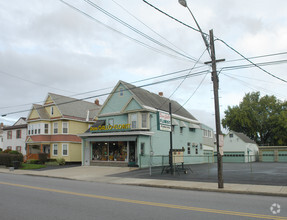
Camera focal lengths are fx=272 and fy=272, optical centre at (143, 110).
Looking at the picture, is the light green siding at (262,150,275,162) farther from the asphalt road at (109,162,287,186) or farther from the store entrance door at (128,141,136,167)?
the store entrance door at (128,141,136,167)

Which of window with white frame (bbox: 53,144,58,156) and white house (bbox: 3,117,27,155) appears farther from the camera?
white house (bbox: 3,117,27,155)

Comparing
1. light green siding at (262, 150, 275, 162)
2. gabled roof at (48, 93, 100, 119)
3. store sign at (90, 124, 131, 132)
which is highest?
gabled roof at (48, 93, 100, 119)

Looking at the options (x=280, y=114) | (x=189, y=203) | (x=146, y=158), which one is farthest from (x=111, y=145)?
(x=280, y=114)

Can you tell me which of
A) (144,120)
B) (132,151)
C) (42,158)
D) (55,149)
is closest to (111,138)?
(132,151)

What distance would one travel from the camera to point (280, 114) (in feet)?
197

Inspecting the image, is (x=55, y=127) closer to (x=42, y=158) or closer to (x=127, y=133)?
(x=42, y=158)

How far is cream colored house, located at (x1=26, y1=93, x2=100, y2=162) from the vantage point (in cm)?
3581

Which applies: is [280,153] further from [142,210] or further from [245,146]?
[142,210]

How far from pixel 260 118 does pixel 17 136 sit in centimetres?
5176

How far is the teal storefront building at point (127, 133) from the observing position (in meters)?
27.5

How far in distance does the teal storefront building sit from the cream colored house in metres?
5.53

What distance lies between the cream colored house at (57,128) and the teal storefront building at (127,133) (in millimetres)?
5532

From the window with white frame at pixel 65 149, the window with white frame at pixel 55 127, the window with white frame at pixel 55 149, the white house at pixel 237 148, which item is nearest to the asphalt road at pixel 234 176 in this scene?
the window with white frame at pixel 65 149

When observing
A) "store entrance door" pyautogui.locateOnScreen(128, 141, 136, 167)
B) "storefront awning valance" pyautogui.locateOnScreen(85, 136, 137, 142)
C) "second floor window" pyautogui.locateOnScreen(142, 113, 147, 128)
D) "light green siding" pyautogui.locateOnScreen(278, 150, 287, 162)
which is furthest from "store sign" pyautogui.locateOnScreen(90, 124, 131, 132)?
"light green siding" pyautogui.locateOnScreen(278, 150, 287, 162)
